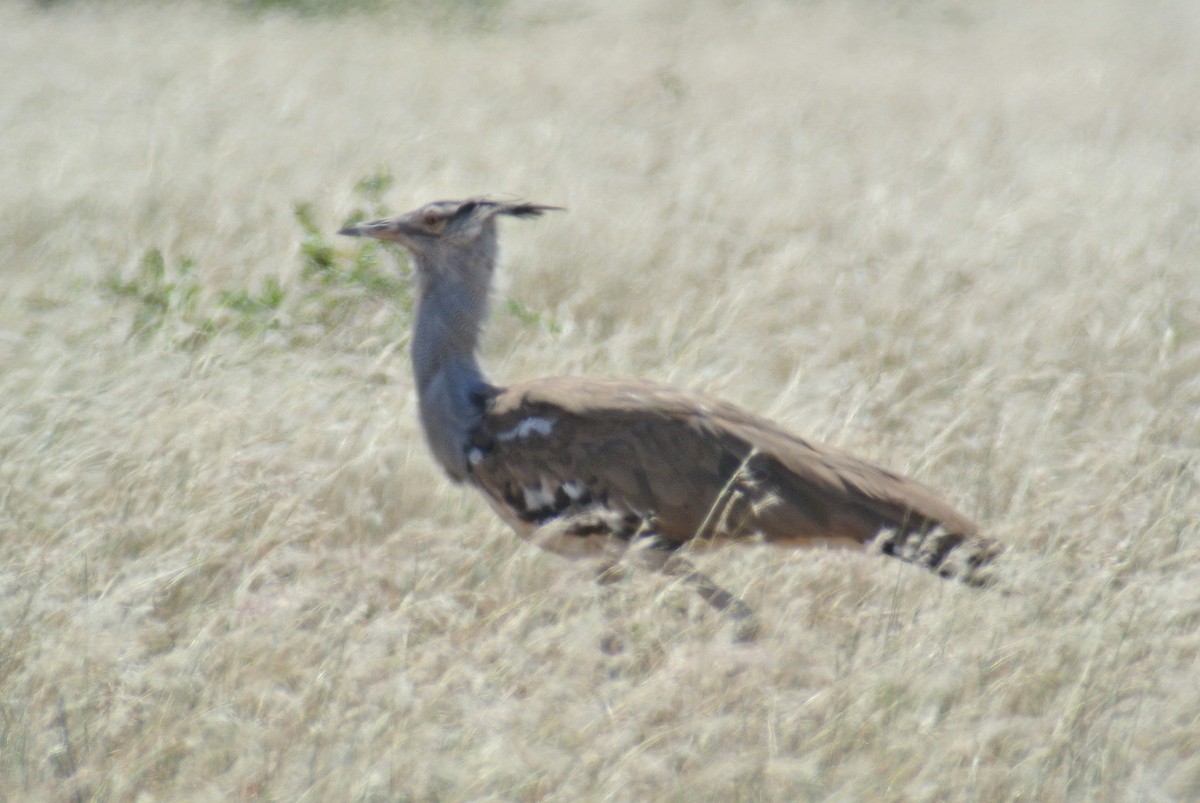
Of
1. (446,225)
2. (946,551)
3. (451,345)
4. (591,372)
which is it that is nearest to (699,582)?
(946,551)

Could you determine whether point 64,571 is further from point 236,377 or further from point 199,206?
point 199,206

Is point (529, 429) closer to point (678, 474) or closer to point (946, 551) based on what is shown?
point (678, 474)

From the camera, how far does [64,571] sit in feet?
8.55

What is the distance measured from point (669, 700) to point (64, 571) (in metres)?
1.23

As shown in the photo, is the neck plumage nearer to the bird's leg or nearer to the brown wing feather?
the brown wing feather

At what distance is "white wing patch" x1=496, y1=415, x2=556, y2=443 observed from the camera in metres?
3.05

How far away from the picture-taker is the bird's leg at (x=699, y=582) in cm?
279

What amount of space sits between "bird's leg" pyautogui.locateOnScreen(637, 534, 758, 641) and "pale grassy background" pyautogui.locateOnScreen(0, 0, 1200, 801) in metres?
0.04

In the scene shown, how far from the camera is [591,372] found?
4.20 m

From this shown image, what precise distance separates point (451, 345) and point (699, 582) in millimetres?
965

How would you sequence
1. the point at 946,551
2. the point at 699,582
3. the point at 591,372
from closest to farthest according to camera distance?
the point at 946,551, the point at 699,582, the point at 591,372

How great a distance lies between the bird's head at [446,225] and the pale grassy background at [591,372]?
0.48 meters

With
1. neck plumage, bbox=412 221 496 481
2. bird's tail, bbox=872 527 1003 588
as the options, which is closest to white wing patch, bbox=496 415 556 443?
neck plumage, bbox=412 221 496 481

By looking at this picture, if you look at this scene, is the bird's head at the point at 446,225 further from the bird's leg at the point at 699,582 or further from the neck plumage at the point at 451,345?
the bird's leg at the point at 699,582
